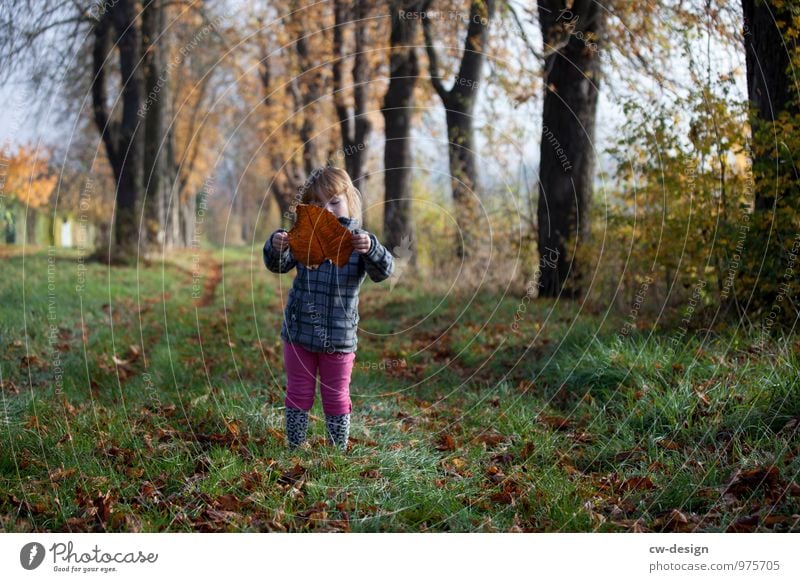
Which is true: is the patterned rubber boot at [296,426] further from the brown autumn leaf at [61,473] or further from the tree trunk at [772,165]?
the tree trunk at [772,165]

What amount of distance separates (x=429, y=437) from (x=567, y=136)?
5.65 m

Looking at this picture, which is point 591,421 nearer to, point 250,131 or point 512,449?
point 512,449

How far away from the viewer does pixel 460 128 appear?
1284cm

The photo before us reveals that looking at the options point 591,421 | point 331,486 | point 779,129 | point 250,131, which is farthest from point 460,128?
point 250,131

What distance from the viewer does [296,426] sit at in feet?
15.2

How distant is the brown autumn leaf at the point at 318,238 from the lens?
4.33 m

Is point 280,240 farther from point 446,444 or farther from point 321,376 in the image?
point 446,444

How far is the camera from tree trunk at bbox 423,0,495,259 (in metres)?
11.7

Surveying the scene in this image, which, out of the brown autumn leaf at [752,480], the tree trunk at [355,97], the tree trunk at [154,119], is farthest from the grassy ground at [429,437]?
the tree trunk at [355,97]

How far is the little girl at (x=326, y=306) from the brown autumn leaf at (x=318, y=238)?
5cm

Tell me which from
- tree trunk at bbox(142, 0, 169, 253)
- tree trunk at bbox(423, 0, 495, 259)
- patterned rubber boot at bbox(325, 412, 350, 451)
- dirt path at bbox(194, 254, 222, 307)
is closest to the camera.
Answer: patterned rubber boot at bbox(325, 412, 350, 451)

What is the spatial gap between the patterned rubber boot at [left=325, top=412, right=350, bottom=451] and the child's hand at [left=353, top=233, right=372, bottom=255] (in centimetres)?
108

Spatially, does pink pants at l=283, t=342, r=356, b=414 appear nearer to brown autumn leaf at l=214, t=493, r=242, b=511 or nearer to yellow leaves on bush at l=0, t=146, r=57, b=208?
brown autumn leaf at l=214, t=493, r=242, b=511
